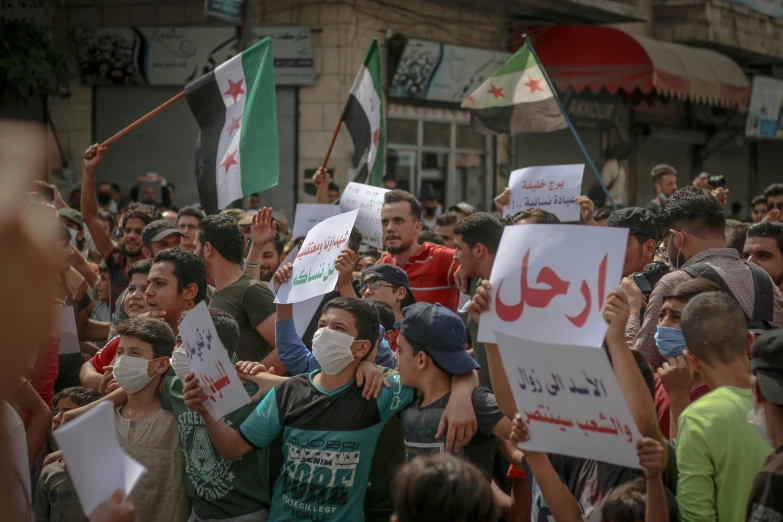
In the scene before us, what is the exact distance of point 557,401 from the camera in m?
3.11

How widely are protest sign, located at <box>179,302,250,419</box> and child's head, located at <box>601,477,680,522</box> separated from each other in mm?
1399

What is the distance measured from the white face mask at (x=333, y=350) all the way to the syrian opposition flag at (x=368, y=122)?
4998 millimetres

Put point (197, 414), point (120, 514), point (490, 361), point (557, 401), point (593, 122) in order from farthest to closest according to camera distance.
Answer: point (593, 122) → point (197, 414) → point (490, 361) → point (557, 401) → point (120, 514)

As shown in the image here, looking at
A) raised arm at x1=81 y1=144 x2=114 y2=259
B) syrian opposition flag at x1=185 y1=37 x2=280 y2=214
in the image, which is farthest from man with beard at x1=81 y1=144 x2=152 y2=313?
syrian opposition flag at x1=185 y1=37 x2=280 y2=214

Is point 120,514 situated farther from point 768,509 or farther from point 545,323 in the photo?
point 768,509

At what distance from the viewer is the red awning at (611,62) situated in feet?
63.0

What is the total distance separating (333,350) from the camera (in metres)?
4.17

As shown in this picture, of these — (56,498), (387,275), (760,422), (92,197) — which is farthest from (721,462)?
(92,197)

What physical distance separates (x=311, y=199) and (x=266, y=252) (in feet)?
29.5

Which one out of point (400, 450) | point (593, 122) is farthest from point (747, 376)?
point (593, 122)

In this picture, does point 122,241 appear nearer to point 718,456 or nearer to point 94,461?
point 94,461

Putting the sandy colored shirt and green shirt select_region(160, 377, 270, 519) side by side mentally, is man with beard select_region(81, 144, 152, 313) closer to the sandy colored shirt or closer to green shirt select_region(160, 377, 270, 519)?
the sandy colored shirt

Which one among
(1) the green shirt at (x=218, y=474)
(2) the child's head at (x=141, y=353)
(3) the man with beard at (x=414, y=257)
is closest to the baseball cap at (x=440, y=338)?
(1) the green shirt at (x=218, y=474)

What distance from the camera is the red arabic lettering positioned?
3.28 meters
